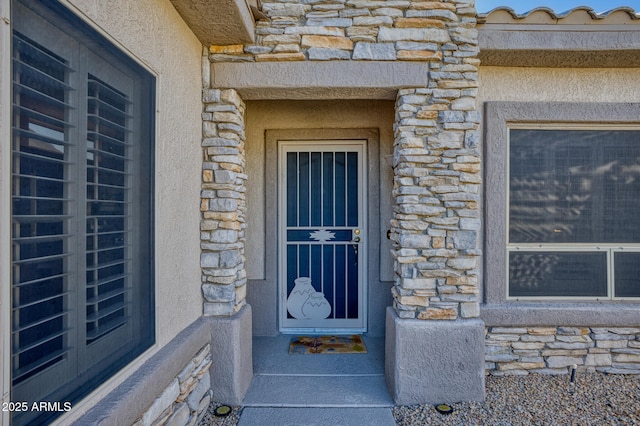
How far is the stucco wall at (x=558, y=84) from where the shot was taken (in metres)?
3.35

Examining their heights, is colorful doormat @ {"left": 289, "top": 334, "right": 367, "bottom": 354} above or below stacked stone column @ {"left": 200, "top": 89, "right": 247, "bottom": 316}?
below

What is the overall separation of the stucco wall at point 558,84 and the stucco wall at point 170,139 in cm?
265

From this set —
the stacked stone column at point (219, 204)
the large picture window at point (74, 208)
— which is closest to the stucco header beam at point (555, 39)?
the stacked stone column at point (219, 204)

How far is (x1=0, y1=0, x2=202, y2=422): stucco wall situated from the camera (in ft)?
6.46

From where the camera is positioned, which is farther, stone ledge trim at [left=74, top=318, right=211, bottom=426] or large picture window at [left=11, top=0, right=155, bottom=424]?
stone ledge trim at [left=74, top=318, right=211, bottom=426]

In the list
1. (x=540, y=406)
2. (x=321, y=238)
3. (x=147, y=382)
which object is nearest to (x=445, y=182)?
(x=321, y=238)

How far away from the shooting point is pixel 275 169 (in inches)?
163

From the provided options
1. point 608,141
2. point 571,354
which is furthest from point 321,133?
point 571,354

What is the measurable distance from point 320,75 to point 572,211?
276 cm

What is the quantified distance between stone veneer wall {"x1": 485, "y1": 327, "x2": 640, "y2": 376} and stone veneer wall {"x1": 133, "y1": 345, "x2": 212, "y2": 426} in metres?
2.57

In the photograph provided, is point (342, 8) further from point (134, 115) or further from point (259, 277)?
point (259, 277)

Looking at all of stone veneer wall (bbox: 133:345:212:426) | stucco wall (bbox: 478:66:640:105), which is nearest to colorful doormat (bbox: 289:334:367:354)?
stone veneer wall (bbox: 133:345:212:426)

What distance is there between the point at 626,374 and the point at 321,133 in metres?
3.92

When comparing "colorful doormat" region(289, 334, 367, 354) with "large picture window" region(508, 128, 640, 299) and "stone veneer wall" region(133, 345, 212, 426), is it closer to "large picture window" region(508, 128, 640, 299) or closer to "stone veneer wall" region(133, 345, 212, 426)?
"stone veneer wall" region(133, 345, 212, 426)
